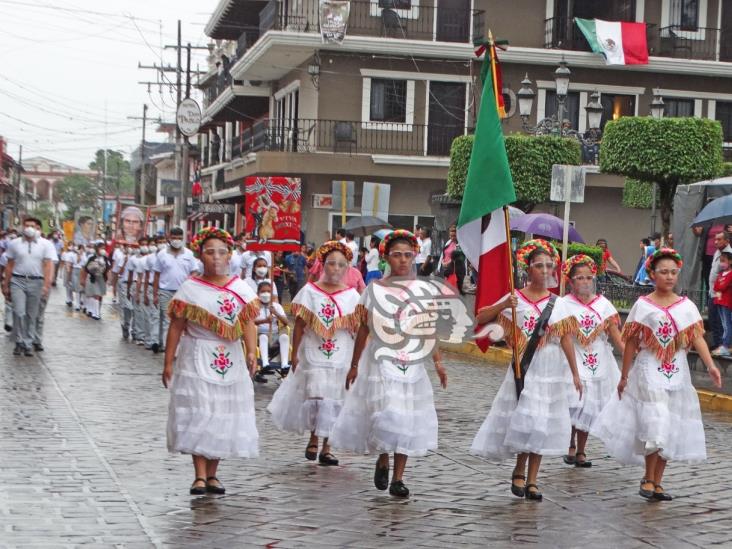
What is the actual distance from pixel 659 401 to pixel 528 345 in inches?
38.8

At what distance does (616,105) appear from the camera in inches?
1524

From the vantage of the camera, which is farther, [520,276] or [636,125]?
[636,125]

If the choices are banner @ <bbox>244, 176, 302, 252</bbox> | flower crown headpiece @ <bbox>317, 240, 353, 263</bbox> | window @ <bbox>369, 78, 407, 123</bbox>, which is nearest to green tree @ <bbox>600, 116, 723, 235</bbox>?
banner @ <bbox>244, 176, 302, 252</bbox>

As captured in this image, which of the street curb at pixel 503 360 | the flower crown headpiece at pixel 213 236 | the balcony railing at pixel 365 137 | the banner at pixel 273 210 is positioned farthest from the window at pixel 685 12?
the flower crown headpiece at pixel 213 236

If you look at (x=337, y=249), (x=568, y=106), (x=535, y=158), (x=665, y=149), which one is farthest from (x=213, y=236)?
(x=568, y=106)

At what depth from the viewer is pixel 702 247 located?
21828mm

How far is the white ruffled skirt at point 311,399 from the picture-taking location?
34.2 feet

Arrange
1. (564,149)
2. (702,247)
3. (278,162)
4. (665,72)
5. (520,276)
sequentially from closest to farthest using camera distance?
(702,247), (520,276), (564,149), (278,162), (665,72)

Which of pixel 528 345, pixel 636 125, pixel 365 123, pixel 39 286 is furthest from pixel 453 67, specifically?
pixel 528 345

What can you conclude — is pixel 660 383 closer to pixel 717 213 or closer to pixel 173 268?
pixel 717 213

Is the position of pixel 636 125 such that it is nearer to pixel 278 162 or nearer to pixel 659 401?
pixel 278 162

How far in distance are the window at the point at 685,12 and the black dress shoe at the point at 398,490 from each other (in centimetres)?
3277

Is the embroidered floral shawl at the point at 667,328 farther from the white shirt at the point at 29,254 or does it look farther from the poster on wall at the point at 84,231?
the poster on wall at the point at 84,231

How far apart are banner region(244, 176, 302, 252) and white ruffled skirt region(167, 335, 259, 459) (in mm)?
9149
